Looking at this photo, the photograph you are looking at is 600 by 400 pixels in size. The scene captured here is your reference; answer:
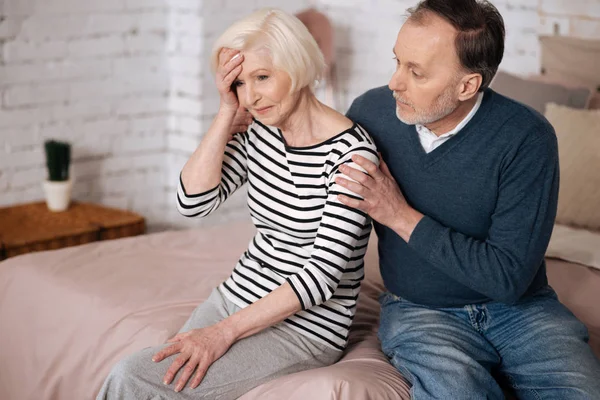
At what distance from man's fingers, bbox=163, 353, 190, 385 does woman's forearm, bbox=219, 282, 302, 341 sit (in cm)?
10

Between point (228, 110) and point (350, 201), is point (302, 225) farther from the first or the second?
point (228, 110)

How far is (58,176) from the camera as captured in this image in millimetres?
3451

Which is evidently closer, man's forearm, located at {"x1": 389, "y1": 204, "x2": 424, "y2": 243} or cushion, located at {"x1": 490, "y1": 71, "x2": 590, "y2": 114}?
man's forearm, located at {"x1": 389, "y1": 204, "x2": 424, "y2": 243}

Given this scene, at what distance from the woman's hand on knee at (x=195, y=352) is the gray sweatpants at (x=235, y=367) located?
0.01m

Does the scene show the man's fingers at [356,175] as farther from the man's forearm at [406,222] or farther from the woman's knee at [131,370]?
the woman's knee at [131,370]

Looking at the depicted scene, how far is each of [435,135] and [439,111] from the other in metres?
0.08

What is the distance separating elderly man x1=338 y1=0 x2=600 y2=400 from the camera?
1723mm

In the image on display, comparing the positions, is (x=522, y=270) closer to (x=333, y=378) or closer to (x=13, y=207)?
(x=333, y=378)

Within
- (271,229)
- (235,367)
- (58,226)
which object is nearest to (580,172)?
(271,229)

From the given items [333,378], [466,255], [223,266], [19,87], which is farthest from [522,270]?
[19,87]

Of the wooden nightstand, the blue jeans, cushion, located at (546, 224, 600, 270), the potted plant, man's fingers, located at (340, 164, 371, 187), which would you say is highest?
man's fingers, located at (340, 164, 371, 187)

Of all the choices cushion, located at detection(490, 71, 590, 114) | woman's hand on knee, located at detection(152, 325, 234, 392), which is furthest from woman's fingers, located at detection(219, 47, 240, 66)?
cushion, located at detection(490, 71, 590, 114)

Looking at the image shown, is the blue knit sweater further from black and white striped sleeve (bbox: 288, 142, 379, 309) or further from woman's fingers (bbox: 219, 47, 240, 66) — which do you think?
woman's fingers (bbox: 219, 47, 240, 66)

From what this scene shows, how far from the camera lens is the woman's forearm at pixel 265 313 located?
1741 millimetres
